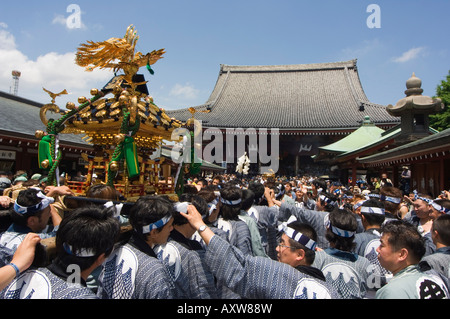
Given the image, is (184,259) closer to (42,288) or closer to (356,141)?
(42,288)

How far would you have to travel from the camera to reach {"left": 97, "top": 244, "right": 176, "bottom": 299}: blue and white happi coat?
170cm

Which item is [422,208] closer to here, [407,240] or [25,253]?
[407,240]

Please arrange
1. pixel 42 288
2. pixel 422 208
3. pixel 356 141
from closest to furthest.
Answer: pixel 42 288 < pixel 422 208 < pixel 356 141

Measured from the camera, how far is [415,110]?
30.8 ft

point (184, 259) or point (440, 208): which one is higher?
point (440, 208)

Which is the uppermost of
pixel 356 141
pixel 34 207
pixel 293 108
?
pixel 293 108

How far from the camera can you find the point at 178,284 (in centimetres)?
212

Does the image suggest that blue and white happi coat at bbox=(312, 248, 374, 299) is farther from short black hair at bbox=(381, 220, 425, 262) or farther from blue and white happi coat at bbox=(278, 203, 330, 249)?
blue and white happi coat at bbox=(278, 203, 330, 249)

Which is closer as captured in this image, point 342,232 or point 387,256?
point 387,256

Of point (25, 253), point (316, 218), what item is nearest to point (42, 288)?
point (25, 253)

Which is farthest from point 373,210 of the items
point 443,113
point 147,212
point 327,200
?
point 443,113

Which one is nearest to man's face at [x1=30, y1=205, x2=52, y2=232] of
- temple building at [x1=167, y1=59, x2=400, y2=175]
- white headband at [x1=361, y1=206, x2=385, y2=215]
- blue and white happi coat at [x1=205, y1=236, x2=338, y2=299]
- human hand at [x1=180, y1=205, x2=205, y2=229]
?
human hand at [x1=180, y1=205, x2=205, y2=229]

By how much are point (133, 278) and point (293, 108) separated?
27801 millimetres

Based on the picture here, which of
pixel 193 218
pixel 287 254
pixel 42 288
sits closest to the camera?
pixel 42 288
